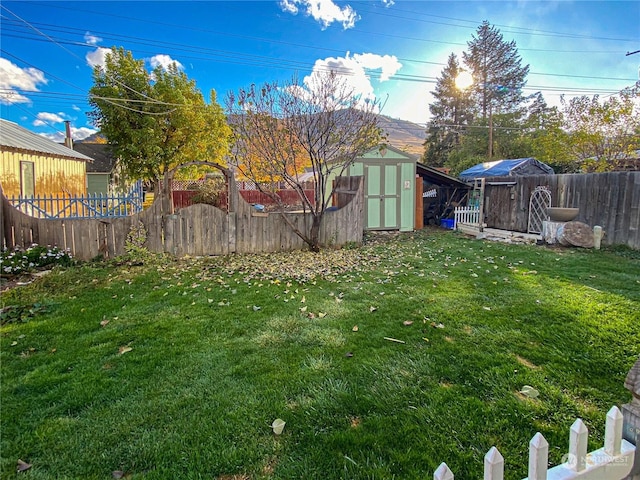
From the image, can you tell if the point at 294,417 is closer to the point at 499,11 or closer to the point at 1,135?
the point at 499,11

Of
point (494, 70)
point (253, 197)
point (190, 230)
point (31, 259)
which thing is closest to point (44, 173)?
point (253, 197)

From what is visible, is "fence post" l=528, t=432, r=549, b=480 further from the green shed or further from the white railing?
the white railing

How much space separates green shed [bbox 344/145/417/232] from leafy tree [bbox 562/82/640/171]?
8168 mm

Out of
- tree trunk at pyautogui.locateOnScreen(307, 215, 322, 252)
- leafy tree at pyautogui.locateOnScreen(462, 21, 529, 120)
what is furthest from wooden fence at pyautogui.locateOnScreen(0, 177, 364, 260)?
leafy tree at pyautogui.locateOnScreen(462, 21, 529, 120)

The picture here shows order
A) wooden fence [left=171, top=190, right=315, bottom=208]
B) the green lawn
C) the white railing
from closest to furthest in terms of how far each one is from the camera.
→ 1. the green lawn
2. the white railing
3. wooden fence [left=171, top=190, right=315, bottom=208]

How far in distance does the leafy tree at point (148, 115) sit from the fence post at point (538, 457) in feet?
48.8

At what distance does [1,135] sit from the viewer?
37.0 feet

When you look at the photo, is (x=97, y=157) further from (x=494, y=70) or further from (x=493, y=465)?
(x=494, y=70)

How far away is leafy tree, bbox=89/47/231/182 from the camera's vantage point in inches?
593

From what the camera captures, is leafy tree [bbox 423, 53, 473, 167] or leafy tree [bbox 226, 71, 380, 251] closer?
leafy tree [bbox 226, 71, 380, 251]

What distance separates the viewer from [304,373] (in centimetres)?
256

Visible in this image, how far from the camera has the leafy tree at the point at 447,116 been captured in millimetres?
29484

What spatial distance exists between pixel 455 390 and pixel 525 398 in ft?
1.34

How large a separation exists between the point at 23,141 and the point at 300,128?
11312 millimetres
